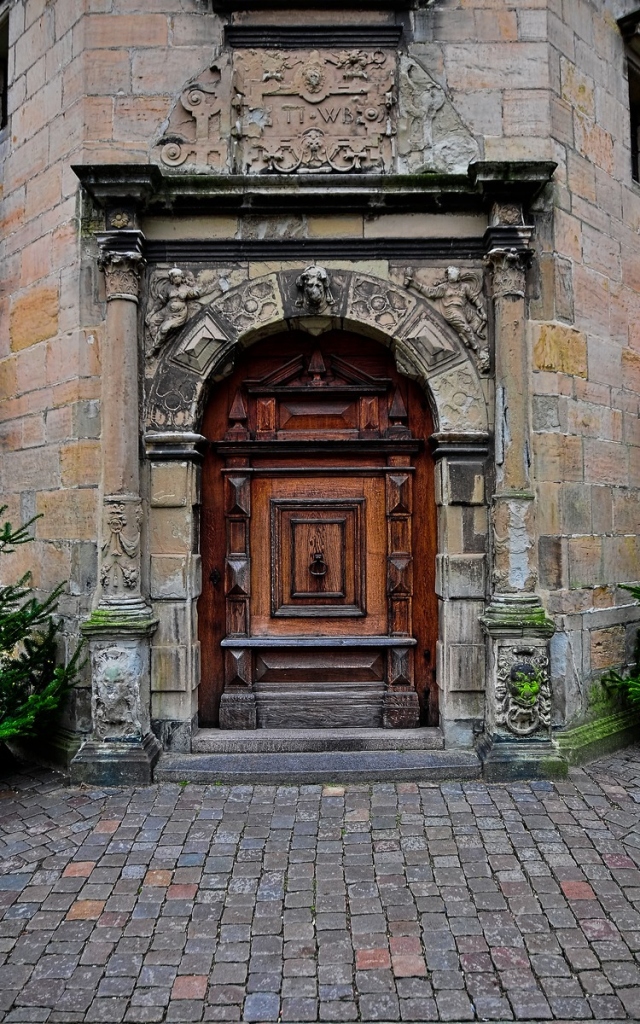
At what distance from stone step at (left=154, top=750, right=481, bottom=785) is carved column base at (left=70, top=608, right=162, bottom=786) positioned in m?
0.23

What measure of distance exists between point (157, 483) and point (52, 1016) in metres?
2.91

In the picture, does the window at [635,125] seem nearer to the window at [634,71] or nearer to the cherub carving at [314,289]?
the window at [634,71]

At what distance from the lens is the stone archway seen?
439cm

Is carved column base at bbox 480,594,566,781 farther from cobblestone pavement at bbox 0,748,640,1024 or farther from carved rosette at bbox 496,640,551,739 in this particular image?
cobblestone pavement at bbox 0,748,640,1024

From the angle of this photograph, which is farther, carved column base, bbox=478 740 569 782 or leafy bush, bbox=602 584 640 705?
leafy bush, bbox=602 584 640 705

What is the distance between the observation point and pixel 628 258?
5043 millimetres

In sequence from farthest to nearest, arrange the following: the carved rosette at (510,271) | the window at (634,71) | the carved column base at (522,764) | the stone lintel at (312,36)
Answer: the window at (634,71), the stone lintel at (312,36), the carved rosette at (510,271), the carved column base at (522,764)

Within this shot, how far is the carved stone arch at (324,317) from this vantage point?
4422 mm

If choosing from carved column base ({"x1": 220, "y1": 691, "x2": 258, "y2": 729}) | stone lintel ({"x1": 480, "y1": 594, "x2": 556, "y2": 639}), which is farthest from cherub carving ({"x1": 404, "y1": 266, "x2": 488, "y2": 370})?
carved column base ({"x1": 220, "y1": 691, "x2": 258, "y2": 729})

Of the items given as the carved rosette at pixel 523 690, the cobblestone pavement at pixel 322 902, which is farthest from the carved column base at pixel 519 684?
the cobblestone pavement at pixel 322 902

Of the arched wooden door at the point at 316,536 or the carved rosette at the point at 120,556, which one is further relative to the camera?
the arched wooden door at the point at 316,536

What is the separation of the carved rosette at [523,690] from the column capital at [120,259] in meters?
3.37

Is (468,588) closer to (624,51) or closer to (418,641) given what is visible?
(418,641)

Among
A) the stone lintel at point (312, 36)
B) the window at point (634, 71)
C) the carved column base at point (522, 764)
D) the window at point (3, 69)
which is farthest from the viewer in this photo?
the window at point (3, 69)
